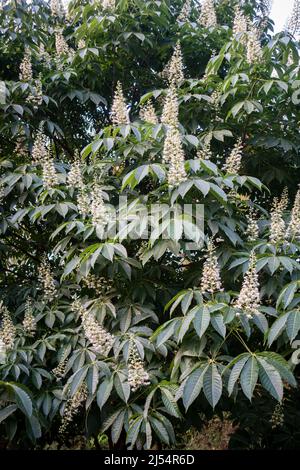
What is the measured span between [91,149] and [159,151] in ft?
1.54

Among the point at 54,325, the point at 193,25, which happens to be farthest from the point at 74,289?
the point at 193,25

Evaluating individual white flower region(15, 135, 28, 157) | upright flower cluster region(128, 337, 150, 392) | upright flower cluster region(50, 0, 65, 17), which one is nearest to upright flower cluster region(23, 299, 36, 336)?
upright flower cluster region(128, 337, 150, 392)

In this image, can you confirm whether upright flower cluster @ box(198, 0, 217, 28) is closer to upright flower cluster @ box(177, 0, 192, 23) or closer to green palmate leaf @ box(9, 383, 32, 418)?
upright flower cluster @ box(177, 0, 192, 23)

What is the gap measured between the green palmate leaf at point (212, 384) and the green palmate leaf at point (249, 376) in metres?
0.13

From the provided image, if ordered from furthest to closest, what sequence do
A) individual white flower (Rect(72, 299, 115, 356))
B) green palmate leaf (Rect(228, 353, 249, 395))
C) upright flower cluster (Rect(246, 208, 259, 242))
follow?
upright flower cluster (Rect(246, 208, 259, 242)) < individual white flower (Rect(72, 299, 115, 356)) < green palmate leaf (Rect(228, 353, 249, 395))

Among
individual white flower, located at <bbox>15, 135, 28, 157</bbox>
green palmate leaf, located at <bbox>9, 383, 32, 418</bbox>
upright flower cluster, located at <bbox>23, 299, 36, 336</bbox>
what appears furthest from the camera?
individual white flower, located at <bbox>15, 135, 28, 157</bbox>

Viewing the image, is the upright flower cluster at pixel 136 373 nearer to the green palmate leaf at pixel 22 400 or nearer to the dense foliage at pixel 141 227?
the dense foliage at pixel 141 227

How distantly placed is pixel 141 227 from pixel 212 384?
903 millimetres

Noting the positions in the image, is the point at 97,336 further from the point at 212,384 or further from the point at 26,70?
the point at 26,70

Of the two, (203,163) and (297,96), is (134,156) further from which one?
(297,96)

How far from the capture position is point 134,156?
3.46 meters

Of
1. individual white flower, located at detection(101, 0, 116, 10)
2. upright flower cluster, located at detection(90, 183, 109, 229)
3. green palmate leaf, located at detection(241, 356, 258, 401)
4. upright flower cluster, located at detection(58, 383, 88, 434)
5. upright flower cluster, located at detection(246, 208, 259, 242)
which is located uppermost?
individual white flower, located at detection(101, 0, 116, 10)

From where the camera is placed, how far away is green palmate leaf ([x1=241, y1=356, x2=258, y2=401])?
2189mm

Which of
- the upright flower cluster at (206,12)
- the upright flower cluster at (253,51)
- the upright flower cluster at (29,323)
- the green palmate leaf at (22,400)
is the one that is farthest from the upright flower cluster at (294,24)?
the green palmate leaf at (22,400)
